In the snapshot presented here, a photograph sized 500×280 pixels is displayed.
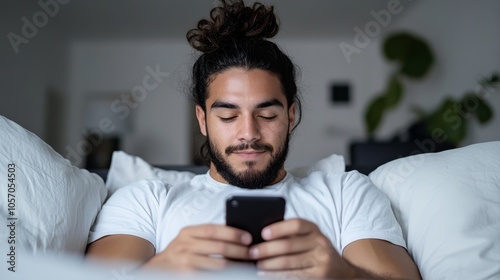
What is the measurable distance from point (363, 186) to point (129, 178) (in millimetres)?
640

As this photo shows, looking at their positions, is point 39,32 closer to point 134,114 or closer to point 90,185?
point 134,114

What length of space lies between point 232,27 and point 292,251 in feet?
2.47

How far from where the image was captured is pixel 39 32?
12.5ft

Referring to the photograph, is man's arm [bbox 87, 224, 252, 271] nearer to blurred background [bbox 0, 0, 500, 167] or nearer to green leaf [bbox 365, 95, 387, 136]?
blurred background [bbox 0, 0, 500, 167]

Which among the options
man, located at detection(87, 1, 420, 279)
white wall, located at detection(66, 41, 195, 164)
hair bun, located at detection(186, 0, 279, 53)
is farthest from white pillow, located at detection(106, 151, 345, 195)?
white wall, located at detection(66, 41, 195, 164)

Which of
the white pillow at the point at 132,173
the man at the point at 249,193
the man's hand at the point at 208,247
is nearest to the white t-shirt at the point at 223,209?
the man at the point at 249,193

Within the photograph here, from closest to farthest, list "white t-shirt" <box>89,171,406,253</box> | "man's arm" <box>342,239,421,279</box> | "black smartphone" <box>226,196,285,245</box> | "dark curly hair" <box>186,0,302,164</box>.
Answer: "black smartphone" <box>226,196,285,245</box>
"man's arm" <box>342,239,421,279</box>
"white t-shirt" <box>89,171,406,253</box>
"dark curly hair" <box>186,0,302,164</box>

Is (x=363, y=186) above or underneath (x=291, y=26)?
underneath

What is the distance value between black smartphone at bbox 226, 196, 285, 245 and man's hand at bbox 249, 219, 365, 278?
0.05ft

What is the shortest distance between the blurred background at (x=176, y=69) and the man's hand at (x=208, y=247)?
251 cm

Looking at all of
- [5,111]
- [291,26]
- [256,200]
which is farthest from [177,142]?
[256,200]

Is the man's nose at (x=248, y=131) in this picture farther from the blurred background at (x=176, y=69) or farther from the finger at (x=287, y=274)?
the blurred background at (x=176, y=69)

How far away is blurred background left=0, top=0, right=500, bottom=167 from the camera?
3.23 meters

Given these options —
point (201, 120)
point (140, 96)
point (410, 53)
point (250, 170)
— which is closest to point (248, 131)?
point (250, 170)
